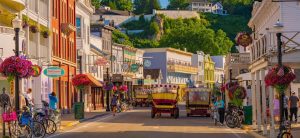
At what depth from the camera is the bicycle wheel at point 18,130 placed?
26531 mm

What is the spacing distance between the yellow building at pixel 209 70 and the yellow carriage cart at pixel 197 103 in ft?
316

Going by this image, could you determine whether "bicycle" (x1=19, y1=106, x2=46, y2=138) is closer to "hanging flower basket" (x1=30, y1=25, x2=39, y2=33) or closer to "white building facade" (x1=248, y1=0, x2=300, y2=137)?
"white building facade" (x1=248, y1=0, x2=300, y2=137)

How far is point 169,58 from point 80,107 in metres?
90.0

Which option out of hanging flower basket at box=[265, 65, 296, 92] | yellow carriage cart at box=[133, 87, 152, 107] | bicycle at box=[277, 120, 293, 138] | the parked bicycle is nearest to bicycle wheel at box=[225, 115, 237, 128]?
the parked bicycle

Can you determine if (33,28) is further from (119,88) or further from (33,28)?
Result: (119,88)

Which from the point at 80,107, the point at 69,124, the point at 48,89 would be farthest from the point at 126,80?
the point at 69,124

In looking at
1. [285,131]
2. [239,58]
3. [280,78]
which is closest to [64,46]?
[239,58]

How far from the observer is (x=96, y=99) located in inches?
3046

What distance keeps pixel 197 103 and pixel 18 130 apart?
28096 mm

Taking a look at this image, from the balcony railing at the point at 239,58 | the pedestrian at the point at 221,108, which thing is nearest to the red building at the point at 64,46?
the balcony railing at the point at 239,58

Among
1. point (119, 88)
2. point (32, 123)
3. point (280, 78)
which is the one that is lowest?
point (32, 123)

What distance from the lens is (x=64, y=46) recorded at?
6016 cm

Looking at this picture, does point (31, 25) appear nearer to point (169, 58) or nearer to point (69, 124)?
point (69, 124)

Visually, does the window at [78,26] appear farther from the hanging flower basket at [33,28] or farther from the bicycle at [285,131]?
the bicycle at [285,131]
